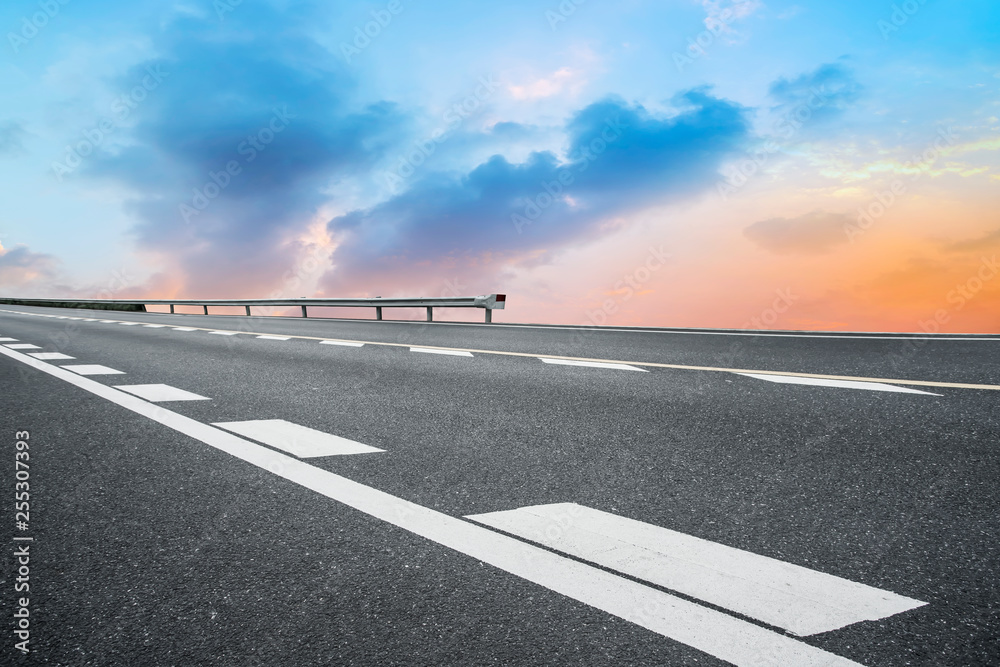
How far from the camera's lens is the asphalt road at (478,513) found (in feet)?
5.94

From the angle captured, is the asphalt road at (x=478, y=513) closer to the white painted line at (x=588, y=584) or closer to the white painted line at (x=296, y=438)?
the white painted line at (x=588, y=584)

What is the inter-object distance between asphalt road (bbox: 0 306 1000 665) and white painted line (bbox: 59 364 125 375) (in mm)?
1213

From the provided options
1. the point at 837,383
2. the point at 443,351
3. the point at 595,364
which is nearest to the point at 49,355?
the point at 443,351

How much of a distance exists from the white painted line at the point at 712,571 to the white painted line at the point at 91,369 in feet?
23.4

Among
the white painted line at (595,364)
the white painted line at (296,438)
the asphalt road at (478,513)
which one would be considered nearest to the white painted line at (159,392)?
the asphalt road at (478,513)

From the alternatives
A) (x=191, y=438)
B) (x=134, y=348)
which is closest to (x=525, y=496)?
(x=191, y=438)

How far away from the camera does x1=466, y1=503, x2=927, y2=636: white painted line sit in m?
1.90

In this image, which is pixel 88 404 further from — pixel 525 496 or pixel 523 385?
pixel 525 496

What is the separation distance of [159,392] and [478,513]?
4.93 m

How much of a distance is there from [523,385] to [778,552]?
4.22m

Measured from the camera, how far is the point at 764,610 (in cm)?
189

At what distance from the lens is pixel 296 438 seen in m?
4.30

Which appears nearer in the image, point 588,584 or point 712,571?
point 588,584

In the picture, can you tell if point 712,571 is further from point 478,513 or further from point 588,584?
point 478,513
